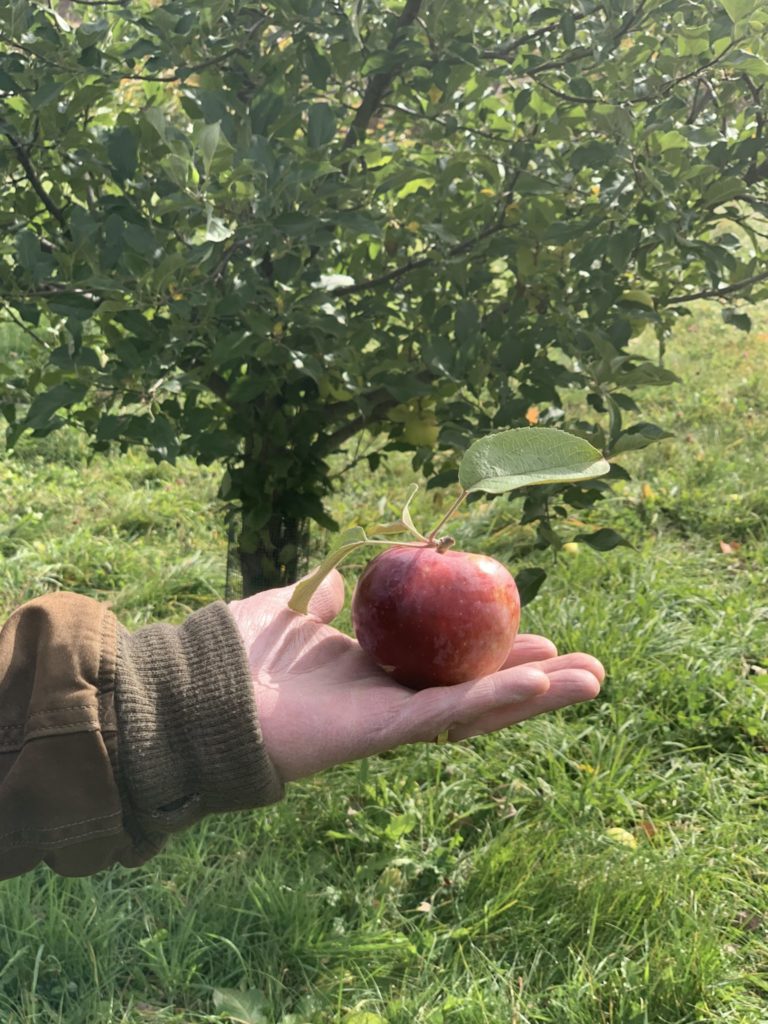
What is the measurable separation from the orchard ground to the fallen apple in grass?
668mm

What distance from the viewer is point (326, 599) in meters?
1.46

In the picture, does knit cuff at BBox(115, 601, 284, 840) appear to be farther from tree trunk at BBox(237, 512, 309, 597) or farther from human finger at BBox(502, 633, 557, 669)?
tree trunk at BBox(237, 512, 309, 597)

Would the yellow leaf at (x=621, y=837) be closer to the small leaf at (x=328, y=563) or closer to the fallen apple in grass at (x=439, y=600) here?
the fallen apple in grass at (x=439, y=600)

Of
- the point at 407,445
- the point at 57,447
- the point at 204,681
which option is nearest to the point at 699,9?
the point at 407,445

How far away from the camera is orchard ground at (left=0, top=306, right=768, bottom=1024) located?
1.50 meters

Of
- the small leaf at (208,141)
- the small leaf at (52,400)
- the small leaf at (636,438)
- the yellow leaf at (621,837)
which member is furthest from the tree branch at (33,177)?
the yellow leaf at (621,837)

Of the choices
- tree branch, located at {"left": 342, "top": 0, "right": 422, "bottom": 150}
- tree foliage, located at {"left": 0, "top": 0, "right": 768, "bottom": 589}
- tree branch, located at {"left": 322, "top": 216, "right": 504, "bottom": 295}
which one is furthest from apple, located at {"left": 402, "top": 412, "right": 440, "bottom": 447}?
tree branch, located at {"left": 342, "top": 0, "right": 422, "bottom": 150}

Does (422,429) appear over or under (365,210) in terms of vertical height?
under

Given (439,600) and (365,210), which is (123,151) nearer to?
(365,210)

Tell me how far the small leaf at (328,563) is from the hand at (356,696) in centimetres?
8

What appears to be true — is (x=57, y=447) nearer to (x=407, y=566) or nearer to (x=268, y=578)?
(x=268, y=578)

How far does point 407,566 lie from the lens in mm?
→ 1165

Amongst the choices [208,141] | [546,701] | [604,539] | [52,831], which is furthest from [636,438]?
[52,831]

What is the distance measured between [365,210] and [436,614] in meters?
0.85
